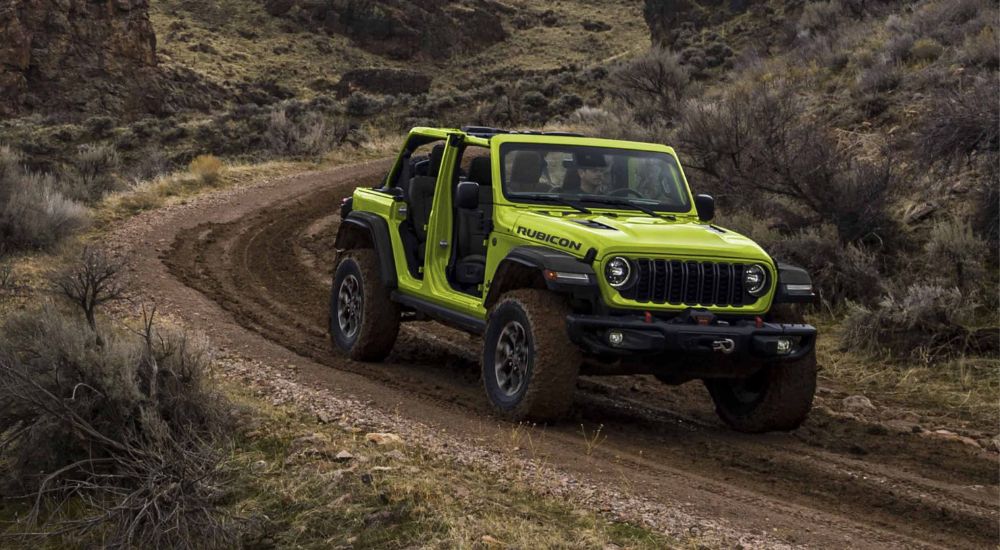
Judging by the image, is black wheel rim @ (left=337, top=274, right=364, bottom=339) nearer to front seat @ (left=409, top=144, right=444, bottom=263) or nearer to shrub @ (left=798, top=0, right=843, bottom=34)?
front seat @ (left=409, top=144, right=444, bottom=263)

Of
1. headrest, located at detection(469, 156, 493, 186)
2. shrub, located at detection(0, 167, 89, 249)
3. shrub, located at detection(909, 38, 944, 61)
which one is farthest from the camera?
shrub, located at detection(909, 38, 944, 61)

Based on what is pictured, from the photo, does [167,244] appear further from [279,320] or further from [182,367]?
[182,367]

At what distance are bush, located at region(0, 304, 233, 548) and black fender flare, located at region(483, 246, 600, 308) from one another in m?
2.30

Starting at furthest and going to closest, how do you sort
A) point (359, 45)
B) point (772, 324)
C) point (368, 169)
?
1. point (359, 45)
2. point (368, 169)
3. point (772, 324)

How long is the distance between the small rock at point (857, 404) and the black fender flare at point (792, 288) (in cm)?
158

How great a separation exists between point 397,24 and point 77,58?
20.6 meters

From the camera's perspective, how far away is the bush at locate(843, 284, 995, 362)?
1034 centimetres

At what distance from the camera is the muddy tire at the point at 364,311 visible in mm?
9812

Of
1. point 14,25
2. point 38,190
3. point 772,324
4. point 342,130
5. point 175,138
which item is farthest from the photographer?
point 14,25

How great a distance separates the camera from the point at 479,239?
30.0 ft

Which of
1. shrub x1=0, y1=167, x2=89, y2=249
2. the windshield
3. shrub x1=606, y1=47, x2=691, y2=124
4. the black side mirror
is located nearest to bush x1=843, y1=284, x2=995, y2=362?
the windshield

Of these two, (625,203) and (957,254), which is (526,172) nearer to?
(625,203)

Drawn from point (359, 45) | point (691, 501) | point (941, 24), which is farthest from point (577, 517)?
point (359, 45)

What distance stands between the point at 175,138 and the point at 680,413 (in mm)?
27461
